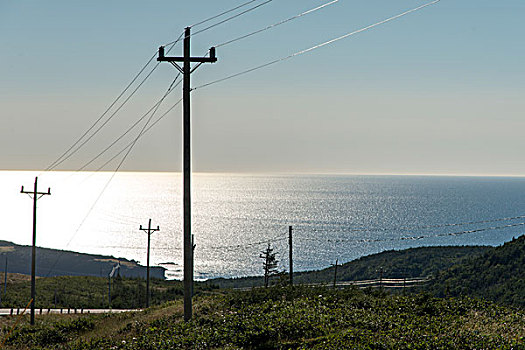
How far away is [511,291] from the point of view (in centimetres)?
3894

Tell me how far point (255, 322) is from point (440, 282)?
41.9 meters

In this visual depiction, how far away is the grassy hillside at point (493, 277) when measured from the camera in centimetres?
3956

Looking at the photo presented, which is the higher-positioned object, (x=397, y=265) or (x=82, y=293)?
(x=397, y=265)

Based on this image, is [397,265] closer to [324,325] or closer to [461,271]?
[461,271]

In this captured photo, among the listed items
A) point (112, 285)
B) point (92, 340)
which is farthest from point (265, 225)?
point (92, 340)

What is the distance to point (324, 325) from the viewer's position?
15016mm

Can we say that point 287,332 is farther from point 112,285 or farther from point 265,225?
point 265,225

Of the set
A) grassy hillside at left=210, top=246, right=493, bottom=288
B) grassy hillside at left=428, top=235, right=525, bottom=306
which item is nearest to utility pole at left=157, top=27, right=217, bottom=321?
grassy hillside at left=428, top=235, right=525, bottom=306

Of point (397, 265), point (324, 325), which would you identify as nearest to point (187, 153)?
point (324, 325)

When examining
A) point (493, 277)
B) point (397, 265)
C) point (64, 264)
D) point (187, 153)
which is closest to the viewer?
point (187, 153)

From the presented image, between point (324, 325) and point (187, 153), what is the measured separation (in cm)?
844

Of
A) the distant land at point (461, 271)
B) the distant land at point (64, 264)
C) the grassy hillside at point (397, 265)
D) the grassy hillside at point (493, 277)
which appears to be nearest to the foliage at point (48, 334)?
the distant land at point (461, 271)

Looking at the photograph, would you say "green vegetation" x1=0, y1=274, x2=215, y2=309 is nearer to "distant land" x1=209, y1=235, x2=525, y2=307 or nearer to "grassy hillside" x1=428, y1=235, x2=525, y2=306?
"distant land" x1=209, y1=235, x2=525, y2=307

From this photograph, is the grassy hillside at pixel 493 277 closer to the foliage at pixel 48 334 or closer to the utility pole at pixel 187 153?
the utility pole at pixel 187 153
